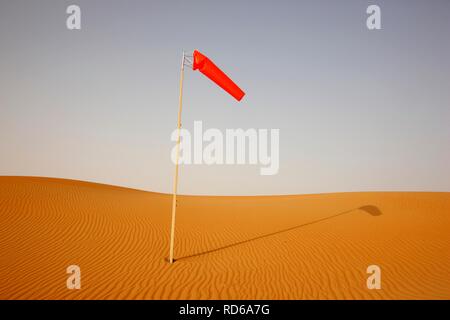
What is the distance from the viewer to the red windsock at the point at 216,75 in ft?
23.3

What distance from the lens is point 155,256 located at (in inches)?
352

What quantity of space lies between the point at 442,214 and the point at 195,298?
68.5 ft

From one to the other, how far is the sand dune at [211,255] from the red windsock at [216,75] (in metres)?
5.17

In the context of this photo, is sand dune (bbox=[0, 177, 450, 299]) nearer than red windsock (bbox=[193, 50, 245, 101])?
Yes

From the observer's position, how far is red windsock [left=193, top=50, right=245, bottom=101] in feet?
23.3

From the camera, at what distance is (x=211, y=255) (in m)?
9.34

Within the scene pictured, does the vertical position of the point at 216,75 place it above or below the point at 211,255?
above

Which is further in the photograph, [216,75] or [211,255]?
[211,255]

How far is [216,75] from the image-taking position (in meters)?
7.11

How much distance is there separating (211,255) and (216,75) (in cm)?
623

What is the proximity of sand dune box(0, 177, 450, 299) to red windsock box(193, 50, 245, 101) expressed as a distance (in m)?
5.17

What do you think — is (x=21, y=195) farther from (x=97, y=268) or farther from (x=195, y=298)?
(x=195, y=298)
